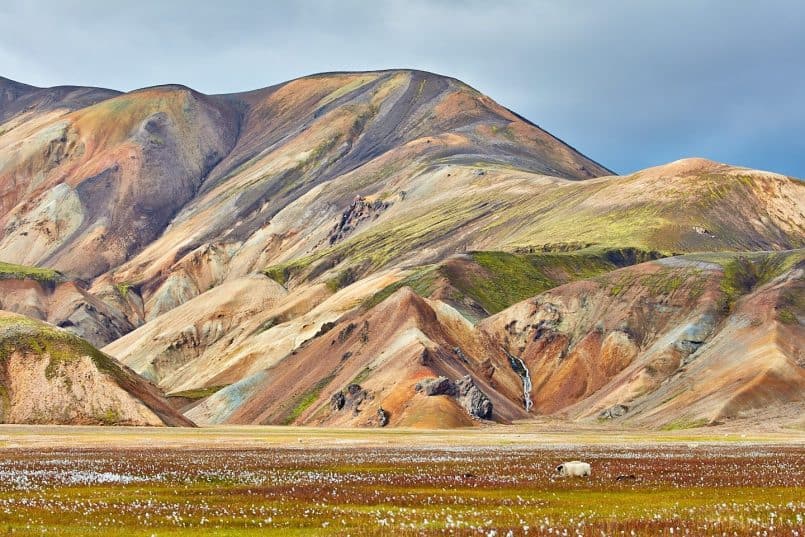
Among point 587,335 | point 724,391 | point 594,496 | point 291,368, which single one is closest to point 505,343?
point 587,335

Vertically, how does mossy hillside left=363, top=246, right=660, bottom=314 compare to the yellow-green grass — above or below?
above

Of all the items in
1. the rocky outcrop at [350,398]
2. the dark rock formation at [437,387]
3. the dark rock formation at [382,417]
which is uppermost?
the dark rock formation at [437,387]

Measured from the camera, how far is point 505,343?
536 ft

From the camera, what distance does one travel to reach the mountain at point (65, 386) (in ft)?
378

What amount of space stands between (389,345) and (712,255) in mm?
63876

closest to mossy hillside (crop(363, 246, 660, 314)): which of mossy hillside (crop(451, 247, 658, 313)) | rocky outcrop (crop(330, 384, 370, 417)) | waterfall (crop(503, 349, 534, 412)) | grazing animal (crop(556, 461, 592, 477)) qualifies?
mossy hillside (crop(451, 247, 658, 313))

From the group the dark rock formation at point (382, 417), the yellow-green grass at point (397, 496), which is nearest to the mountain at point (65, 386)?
the dark rock formation at point (382, 417)

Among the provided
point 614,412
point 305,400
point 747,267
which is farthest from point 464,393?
point 747,267

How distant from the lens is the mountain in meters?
115

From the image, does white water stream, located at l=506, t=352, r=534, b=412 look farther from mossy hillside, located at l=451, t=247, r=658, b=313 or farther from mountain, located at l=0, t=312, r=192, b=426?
mountain, located at l=0, t=312, r=192, b=426

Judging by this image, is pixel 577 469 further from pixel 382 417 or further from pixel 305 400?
pixel 305 400

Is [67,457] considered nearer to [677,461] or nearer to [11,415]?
[677,461]

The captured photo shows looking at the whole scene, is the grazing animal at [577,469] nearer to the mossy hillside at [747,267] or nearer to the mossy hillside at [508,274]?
the mossy hillside at [747,267]

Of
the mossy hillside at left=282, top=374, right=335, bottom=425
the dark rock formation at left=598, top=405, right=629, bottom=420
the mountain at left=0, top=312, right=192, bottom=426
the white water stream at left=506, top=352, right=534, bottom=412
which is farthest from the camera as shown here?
the white water stream at left=506, top=352, right=534, bottom=412
